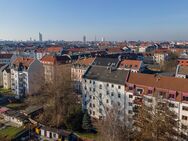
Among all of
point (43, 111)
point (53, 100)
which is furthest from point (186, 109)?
point (43, 111)

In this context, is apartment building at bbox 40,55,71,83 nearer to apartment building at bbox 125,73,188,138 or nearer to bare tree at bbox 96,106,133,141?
apartment building at bbox 125,73,188,138

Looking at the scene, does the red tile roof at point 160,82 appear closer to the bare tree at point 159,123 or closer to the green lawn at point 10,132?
the bare tree at point 159,123

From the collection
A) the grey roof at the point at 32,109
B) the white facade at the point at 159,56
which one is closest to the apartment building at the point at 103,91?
the grey roof at the point at 32,109

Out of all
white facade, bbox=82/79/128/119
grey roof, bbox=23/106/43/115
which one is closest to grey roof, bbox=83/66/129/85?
white facade, bbox=82/79/128/119

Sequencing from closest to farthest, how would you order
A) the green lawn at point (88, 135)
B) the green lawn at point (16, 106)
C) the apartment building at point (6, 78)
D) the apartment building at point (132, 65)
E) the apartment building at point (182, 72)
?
the green lawn at point (88, 135), the apartment building at point (182, 72), the green lawn at point (16, 106), the apartment building at point (132, 65), the apartment building at point (6, 78)

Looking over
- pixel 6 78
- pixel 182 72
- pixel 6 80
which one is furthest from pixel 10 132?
pixel 182 72
